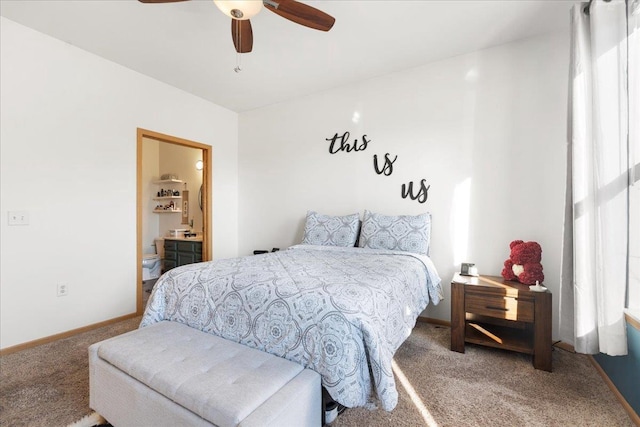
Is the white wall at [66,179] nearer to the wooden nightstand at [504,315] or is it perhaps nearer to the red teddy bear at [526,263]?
the wooden nightstand at [504,315]

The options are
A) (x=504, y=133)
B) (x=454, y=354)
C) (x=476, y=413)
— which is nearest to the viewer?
(x=476, y=413)

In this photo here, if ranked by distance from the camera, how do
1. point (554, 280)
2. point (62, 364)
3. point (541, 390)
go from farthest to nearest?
point (554, 280) < point (62, 364) < point (541, 390)

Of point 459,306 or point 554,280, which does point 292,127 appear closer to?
point 459,306

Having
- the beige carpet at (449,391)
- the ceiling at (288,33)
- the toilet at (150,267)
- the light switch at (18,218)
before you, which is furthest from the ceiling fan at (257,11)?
the toilet at (150,267)

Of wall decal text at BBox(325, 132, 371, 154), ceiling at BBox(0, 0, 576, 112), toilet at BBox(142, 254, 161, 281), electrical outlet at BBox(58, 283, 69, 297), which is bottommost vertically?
toilet at BBox(142, 254, 161, 281)

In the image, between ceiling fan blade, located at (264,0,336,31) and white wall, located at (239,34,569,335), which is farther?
white wall, located at (239,34,569,335)

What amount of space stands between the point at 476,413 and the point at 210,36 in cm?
325

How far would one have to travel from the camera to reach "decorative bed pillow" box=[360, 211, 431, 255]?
266 cm

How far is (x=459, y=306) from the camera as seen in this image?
2197 mm

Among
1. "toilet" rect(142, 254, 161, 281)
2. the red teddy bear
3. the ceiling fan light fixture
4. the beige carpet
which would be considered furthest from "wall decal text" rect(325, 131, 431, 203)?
"toilet" rect(142, 254, 161, 281)

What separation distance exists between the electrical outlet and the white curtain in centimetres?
384

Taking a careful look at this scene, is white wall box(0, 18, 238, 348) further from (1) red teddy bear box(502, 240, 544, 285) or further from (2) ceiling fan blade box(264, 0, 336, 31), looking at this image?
(1) red teddy bear box(502, 240, 544, 285)

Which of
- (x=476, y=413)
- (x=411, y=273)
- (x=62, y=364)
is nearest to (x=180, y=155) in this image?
(x=62, y=364)

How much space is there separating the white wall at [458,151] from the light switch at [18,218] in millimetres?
2470
